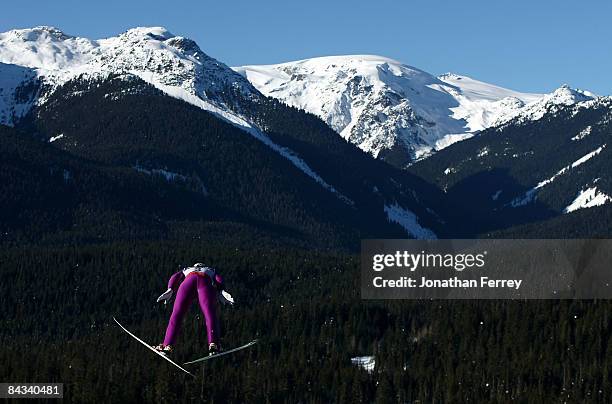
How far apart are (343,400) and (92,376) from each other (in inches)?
1579

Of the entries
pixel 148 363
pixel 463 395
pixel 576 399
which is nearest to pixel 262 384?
pixel 148 363

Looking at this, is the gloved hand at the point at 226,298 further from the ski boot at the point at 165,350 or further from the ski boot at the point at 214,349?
the ski boot at the point at 165,350

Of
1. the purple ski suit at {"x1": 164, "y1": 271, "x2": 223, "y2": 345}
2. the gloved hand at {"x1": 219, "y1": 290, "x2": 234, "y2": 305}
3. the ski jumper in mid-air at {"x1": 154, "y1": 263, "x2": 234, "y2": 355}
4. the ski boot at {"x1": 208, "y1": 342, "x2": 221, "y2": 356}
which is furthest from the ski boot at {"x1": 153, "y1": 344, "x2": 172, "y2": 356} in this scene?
the gloved hand at {"x1": 219, "y1": 290, "x2": 234, "y2": 305}

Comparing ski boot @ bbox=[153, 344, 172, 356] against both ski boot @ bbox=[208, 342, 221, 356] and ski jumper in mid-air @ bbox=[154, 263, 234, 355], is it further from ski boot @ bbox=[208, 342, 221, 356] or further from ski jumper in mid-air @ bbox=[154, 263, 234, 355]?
ski boot @ bbox=[208, 342, 221, 356]

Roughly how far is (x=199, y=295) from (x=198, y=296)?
0.90 feet

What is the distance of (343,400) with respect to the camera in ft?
650

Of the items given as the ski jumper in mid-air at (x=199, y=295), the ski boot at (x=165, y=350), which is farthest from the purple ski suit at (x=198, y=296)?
the ski boot at (x=165, y=350)

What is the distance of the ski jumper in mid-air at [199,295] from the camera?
76438 mm

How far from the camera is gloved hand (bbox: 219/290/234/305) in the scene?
248ft

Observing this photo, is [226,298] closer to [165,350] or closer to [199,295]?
[199,295]

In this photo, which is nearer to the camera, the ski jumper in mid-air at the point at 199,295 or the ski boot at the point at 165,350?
the ski jumper in mid-air at the point at 199,295

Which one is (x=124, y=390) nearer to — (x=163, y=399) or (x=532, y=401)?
(x=163, y=399)

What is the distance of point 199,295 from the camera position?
252ft

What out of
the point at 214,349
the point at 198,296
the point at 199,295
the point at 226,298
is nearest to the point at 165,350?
the point at 214,349
